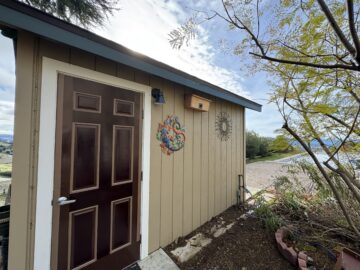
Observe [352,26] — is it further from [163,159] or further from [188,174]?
[188,174]

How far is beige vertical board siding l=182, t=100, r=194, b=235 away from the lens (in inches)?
130

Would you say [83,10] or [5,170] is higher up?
[83,10]

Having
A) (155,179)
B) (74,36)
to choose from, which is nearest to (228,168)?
(155,179)

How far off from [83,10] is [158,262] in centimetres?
450

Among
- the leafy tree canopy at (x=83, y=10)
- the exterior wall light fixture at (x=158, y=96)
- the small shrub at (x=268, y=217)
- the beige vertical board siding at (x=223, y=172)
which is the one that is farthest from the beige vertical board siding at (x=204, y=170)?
the leafy tree canopy at (x=83, y=10)

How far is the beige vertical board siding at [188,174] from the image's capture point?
10.8ft

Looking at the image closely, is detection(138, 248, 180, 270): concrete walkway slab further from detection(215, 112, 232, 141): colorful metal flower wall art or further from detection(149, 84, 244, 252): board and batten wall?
detection(215, 112, 232, 141): colorful metal flower wall art

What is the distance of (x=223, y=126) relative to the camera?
421 cm

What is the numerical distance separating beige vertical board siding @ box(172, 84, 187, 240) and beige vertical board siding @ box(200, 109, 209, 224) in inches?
22.1

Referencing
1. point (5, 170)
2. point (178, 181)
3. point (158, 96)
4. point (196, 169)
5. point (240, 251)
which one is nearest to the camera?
point (5, 170)

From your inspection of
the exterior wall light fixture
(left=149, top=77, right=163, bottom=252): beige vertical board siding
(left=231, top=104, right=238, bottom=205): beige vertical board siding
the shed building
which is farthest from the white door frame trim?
(left=231, top=104, right=238, bottom=205): beige vertical board siding

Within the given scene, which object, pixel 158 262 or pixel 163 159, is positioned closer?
pixel 158 262

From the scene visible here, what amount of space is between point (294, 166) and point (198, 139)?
5.79ft

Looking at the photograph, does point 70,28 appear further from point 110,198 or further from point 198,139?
point 198,139
